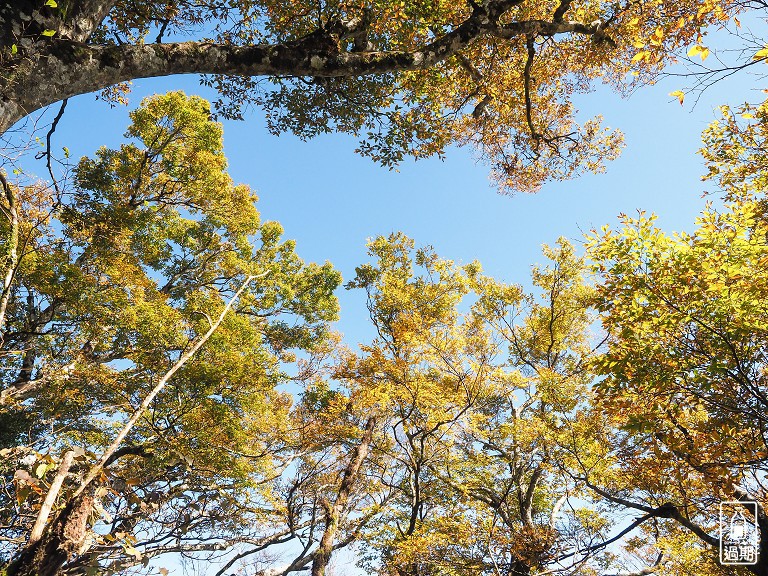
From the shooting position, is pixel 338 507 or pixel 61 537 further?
pixel 338 507

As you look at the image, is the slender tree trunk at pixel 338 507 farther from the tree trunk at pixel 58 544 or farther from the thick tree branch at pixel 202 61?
the thick tree branch at pixel 202 61

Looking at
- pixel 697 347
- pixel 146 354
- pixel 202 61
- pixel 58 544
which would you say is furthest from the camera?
pixel 146 354

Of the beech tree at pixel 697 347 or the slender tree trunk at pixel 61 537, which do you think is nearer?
the slender tree trunk at pixel 61 537

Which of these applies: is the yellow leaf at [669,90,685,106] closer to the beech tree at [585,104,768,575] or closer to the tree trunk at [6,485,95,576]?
the beech tree at [585,104,768,575]

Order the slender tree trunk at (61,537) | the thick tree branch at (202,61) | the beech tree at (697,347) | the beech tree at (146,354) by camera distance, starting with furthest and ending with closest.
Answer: the beech tree at (146,354), the beech tree at (697,347), the thick tree branch at (202,61), the slender tree trunk at (61,537)

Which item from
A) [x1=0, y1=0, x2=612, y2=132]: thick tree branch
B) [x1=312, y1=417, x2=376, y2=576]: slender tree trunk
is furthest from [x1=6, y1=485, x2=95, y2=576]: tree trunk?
[x1=312, y1=417, x2=376, y2=576]: slender tree trunk
